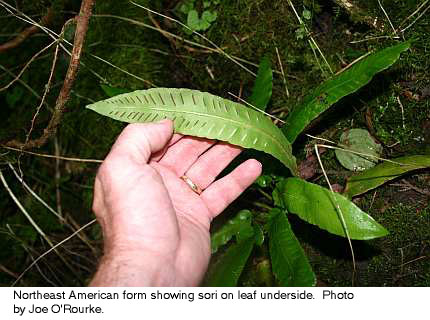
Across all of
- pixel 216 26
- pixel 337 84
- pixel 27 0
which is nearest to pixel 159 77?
pixel 216 26

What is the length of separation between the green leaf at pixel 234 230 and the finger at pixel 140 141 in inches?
23.9

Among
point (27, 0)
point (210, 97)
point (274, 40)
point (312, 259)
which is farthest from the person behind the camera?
point (27, 0)

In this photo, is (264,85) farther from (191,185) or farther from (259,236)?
(259,236)

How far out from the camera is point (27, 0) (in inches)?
101

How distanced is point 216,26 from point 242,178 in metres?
0.91

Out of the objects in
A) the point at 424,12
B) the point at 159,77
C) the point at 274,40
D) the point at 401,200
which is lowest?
the point at 401,200

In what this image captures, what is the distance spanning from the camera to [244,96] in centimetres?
245

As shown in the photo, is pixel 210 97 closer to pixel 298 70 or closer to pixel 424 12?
pixel 298 70

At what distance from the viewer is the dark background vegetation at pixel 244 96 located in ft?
6.70

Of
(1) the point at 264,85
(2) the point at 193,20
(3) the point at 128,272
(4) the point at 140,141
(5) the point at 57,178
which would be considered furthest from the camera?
(5) the point at 57,178

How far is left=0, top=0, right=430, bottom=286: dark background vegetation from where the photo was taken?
80.4 inches

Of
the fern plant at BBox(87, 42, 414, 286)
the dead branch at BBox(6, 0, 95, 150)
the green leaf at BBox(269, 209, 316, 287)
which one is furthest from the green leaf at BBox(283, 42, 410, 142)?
the dead branch at BBox(6, 0, 95, 150)

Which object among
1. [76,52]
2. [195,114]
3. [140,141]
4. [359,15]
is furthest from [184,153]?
[359,15]

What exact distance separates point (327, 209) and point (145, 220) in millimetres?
656
